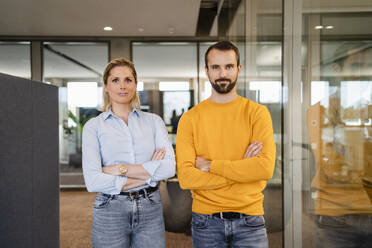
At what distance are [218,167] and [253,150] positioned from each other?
191 millimetres

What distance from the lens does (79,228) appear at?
152 inches

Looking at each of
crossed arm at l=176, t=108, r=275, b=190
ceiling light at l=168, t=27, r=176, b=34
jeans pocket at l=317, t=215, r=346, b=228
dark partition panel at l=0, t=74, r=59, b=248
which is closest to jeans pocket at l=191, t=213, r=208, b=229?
crossed arm at l=176, t=108, r=275, b=190

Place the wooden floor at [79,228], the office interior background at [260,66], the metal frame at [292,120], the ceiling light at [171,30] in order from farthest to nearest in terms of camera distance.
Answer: the ceiling light at [171,30] < the wooden floor at [79,228] < the metal frame at [292,120] < the office interior background at [260,66]

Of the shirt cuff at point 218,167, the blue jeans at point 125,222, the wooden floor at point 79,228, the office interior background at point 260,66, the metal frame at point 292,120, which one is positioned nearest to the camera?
the office interior background at point 260,66

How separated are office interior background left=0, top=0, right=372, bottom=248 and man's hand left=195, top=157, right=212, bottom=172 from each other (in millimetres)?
551

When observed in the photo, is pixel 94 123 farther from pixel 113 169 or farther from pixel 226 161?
pixel 226 161

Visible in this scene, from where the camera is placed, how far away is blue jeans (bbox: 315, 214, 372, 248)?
3.71ft

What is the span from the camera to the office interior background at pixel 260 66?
1.23 meters

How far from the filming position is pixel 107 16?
4.84 meters

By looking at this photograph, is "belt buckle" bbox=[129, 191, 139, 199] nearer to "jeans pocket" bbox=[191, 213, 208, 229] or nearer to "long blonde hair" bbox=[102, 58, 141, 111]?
"jeans pocket" bbox=[191, 213, 208, 229]

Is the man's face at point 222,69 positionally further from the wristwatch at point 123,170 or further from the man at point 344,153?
the wristwatch at point 123,170

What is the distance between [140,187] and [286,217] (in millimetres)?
1093

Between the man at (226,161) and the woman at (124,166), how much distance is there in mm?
201

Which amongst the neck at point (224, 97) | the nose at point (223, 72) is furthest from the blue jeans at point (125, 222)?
the nose at point (223, 72)
